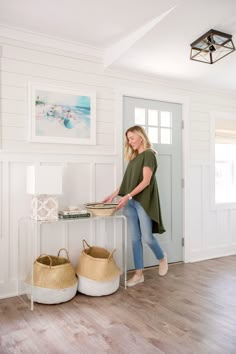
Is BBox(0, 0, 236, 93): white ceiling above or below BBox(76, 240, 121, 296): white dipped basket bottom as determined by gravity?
above

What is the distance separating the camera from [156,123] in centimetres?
386

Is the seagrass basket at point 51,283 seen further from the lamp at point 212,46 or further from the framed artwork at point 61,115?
the lamp at point 212,46

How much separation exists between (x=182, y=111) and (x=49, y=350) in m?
3.07

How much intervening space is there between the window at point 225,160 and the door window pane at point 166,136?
844mm

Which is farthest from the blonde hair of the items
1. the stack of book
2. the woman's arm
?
the stack of book

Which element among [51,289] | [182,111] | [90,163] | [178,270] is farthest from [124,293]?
[182,111]

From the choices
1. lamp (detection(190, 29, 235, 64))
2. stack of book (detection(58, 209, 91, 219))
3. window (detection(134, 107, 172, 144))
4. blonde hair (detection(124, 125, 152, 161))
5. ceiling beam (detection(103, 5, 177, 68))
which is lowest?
stack of book (detection(58, 209, 91, 219))

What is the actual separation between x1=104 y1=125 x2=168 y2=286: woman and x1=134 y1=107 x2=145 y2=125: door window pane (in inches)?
18.4

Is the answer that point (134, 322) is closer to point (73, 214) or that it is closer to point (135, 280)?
point (135, 280)

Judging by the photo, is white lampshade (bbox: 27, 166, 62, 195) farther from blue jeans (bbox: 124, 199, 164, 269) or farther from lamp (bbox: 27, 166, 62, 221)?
blue jeans (bbox: 124, 199, 164, 269)

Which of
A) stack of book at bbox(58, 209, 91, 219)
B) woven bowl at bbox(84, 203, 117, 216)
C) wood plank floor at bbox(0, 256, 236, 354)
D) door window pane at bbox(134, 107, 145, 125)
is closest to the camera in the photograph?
wood plank floor at bbox(0, 256, 236, 354)

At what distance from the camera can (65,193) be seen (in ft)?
10.5

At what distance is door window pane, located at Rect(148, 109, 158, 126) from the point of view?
3.80 meters

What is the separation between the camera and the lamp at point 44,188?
2.65 metres
